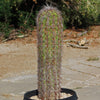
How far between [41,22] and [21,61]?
4612mm

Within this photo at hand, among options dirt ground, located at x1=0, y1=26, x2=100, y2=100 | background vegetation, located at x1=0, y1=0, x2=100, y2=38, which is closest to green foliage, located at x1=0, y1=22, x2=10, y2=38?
background vegetation, located at x1=0, y1=0, x2=100, y2=38

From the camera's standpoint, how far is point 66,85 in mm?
4973

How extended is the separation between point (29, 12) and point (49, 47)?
36.9ft

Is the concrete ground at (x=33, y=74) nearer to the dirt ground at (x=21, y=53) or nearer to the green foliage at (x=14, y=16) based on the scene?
the dirt ground at (x=21, y=53)

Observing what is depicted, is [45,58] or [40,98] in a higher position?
[45,58]

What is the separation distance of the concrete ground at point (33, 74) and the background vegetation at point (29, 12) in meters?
3.19

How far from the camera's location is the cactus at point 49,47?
3.20 metres

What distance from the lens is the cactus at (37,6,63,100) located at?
3197mm

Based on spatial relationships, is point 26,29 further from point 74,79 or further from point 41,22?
point 41,22

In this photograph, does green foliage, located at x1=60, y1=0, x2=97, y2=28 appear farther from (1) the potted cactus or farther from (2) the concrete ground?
(1) the potted cactus

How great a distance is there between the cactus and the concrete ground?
104cm

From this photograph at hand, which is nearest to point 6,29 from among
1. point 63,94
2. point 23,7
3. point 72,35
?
point 23,7

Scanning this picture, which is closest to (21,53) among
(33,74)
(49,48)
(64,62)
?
(64,62)

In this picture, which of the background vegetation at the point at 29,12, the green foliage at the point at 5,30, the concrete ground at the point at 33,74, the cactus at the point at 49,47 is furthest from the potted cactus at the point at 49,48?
the green foliage at the point at 5,30
